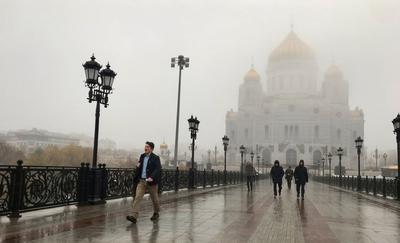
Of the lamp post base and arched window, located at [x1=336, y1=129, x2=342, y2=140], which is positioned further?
arched window, located at [x1=336, y1=129, x2=342, y2=140]

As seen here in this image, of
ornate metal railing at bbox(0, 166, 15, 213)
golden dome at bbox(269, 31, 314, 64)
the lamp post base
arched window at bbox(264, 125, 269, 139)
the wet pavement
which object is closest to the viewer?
the wet pavement

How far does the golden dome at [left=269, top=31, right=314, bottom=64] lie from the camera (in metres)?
96.3

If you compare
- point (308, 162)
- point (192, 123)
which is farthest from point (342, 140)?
point (192, 123)

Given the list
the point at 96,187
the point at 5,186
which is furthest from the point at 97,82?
the point at 5,186

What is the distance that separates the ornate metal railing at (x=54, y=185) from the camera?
9445mm

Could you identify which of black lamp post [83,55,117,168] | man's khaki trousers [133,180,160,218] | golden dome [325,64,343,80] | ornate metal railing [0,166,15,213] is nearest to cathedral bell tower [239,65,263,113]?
golden dome [325,64,343,80]

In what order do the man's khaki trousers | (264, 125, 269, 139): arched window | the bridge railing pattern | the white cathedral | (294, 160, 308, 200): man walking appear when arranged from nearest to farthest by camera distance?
the man's khaki trousers, (294, 160, 308, 200): man walking, the bridge railing pattern, the white cathedral, (264, 125, 269, 139): arched window

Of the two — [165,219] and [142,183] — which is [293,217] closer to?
[165,219]

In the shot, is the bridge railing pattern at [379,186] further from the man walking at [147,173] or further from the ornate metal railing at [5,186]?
the ornate metal railing at [5,186]

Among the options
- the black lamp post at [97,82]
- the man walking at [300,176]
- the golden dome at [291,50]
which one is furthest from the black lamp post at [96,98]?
the golden dome at [291,50]

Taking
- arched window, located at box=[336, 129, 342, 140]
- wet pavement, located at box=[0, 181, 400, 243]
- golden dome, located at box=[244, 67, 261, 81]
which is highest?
golden dome, located at box=[244, 67, 261, 81]

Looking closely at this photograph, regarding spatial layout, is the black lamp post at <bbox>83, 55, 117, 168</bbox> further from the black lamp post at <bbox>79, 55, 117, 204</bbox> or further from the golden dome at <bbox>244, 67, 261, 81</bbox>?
the golden dome at <bbox>244, 67, 261, 81</bbox>

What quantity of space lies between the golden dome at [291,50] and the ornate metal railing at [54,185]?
282 ft

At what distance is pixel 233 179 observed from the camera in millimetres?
36625
